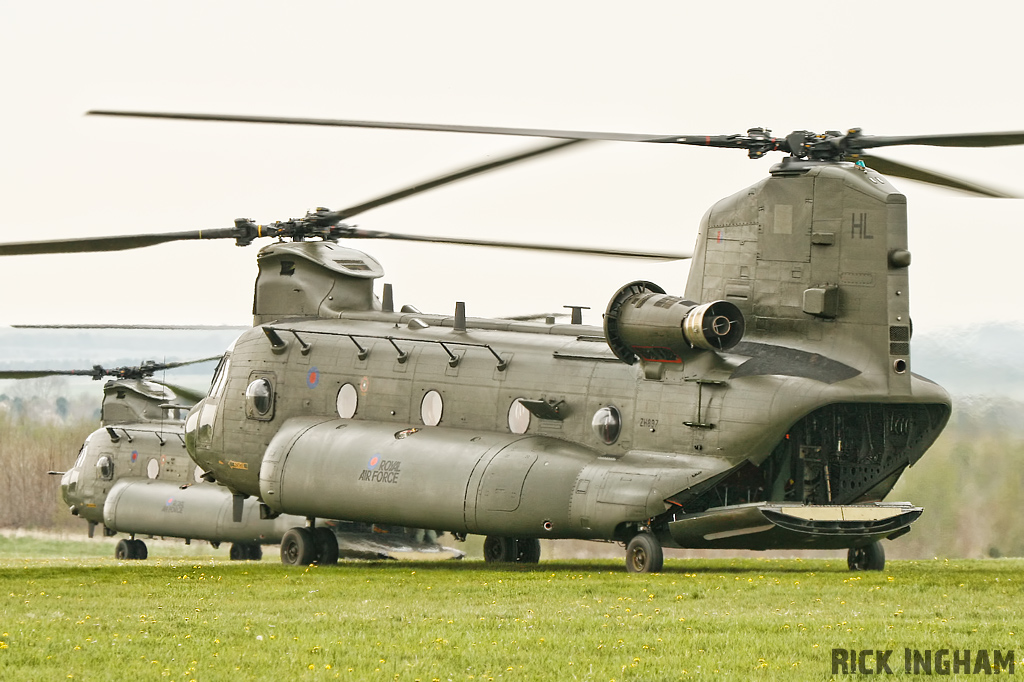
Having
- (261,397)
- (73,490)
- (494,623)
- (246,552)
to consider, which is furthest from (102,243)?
(73,490)

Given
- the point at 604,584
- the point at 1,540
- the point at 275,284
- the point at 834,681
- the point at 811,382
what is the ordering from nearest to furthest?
the point at 834,681
the point at 604,584
the point at 811,382
the point at 275,284
the point at 1,540

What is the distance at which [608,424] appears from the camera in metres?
23.8

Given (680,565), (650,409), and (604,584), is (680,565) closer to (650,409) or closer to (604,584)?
(650,409)

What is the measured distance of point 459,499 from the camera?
2458cm

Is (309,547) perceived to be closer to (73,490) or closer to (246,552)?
(246,552)

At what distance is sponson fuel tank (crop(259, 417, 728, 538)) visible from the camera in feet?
74.5

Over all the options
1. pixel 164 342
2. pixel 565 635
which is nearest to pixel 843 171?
pixel 565 635

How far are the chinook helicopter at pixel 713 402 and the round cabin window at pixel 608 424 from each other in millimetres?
32

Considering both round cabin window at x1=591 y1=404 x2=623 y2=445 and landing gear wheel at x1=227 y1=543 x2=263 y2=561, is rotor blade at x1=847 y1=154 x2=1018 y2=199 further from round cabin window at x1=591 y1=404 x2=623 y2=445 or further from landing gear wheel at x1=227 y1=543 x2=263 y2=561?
landing gear wheel at x1=227 y1=543 x2=263 y2=561

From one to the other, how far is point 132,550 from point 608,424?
28.2 meters

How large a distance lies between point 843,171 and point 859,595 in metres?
7.35

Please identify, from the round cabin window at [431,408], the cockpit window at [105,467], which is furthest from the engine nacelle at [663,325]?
the cockpit window at [105,467]

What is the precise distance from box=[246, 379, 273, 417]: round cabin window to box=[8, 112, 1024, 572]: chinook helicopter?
2384 millimetres

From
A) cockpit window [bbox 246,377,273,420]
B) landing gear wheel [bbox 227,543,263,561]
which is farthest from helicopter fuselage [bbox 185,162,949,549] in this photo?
landing gear wheel [bbox 227,543,263,561]
